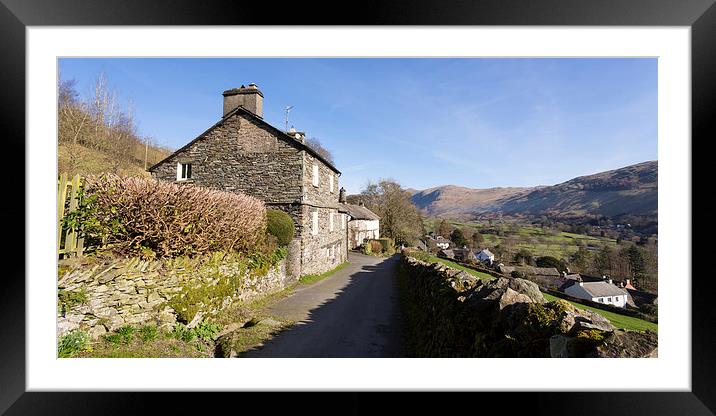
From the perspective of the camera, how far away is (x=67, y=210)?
153 inches

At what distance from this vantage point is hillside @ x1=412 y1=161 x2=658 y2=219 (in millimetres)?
3080

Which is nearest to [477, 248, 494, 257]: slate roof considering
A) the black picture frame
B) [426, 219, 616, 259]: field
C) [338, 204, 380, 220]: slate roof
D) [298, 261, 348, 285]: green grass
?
[426, 219, 616, 259]: field

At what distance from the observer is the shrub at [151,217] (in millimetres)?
4133

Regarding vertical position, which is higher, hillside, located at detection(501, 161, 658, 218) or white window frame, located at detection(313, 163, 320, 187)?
white window frame, located at detection(313, 163, 320, 187)

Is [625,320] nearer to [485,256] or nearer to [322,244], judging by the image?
[485,256]

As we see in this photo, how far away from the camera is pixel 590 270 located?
10.2 feet

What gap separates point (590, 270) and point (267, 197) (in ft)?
32.0

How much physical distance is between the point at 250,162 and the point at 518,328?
1035 cm

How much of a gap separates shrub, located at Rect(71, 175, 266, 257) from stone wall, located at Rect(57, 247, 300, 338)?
28cm

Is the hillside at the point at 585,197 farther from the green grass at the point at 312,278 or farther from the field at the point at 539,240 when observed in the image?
the green grass at the point at 312,278

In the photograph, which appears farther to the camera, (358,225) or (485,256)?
(358,225)

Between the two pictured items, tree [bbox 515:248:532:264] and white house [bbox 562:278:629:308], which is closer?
white house [bbox 562:278:629:308]

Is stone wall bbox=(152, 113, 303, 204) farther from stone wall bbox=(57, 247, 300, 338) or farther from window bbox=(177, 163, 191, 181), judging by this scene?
stone wall bbox=(57, 247, 300, 338)

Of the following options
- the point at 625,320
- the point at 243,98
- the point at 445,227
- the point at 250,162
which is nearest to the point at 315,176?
the point at 250,162
